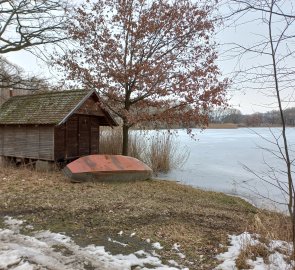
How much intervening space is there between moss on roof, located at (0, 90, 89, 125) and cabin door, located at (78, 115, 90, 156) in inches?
29.4

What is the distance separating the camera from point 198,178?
13148 mm

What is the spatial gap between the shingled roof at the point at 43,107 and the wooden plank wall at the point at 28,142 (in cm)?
26

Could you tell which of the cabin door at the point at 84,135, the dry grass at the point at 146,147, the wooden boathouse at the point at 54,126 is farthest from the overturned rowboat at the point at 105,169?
the dry grass at the point at 146,147

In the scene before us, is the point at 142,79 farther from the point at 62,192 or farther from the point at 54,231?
the point at 54,231

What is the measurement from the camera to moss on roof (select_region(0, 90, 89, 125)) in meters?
9.95

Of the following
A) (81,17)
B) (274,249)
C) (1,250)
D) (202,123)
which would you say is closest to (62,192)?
(1,250)

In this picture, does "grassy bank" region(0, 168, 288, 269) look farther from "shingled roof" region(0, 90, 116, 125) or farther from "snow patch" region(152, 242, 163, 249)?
"shingled roof" region(0, 90, 116, 125)

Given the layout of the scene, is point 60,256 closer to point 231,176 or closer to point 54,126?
point 54,126

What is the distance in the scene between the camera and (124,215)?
5.35 metres

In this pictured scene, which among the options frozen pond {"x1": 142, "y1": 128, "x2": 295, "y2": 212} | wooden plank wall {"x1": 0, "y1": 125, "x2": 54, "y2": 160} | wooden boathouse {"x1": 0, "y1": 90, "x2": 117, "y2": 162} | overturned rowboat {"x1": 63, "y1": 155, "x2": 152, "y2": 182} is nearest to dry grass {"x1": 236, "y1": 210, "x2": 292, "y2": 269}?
frozen pond {"x1": 142, "y1": 128, "x2": 295, "y2": 212}

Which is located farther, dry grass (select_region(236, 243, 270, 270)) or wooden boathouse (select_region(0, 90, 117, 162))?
wooden boathouse (select_region(0, 90, 117, 162))

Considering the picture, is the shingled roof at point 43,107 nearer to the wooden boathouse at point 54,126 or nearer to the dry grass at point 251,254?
the wooden boathouse at point 54,126

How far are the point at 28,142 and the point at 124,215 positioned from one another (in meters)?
6.26

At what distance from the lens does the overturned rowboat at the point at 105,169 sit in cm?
814
